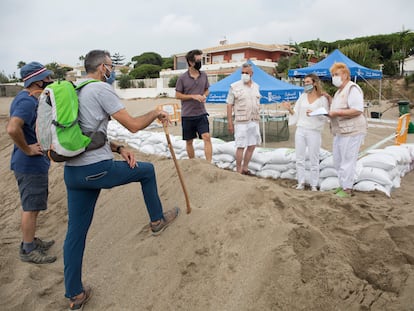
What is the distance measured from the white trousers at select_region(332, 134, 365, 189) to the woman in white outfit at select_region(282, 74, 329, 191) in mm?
274

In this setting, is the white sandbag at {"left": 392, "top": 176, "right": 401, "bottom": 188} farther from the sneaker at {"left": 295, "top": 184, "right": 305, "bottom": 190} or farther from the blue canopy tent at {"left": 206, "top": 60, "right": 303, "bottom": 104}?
the blue canopy tent at {"left": 206, "top": 60, "right": 303, "bottom": 104}

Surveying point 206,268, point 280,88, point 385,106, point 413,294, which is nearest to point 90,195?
point 206,268

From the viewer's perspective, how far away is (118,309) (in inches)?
86.3

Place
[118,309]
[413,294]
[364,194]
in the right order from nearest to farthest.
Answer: [413,294], [118,309], [364,194]

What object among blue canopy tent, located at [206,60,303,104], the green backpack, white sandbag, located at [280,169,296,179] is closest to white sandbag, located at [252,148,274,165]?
white sandbag, located at [280,169,296,179]

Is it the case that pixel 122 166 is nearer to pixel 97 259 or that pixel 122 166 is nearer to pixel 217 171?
pixel 97 259

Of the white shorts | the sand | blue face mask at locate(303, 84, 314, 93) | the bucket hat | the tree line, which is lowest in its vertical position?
the sand

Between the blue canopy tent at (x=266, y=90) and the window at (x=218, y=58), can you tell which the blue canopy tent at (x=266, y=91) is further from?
the window at (x=218, y=58)

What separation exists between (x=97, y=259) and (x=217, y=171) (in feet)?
4.68

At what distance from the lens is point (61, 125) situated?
1.99 metres

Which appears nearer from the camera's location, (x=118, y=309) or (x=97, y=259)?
(x=118, y=309)

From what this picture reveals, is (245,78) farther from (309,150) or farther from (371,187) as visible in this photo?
(371,187)

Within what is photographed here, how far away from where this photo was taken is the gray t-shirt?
2.07 meters

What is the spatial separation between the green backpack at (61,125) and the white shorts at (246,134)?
261 cm
